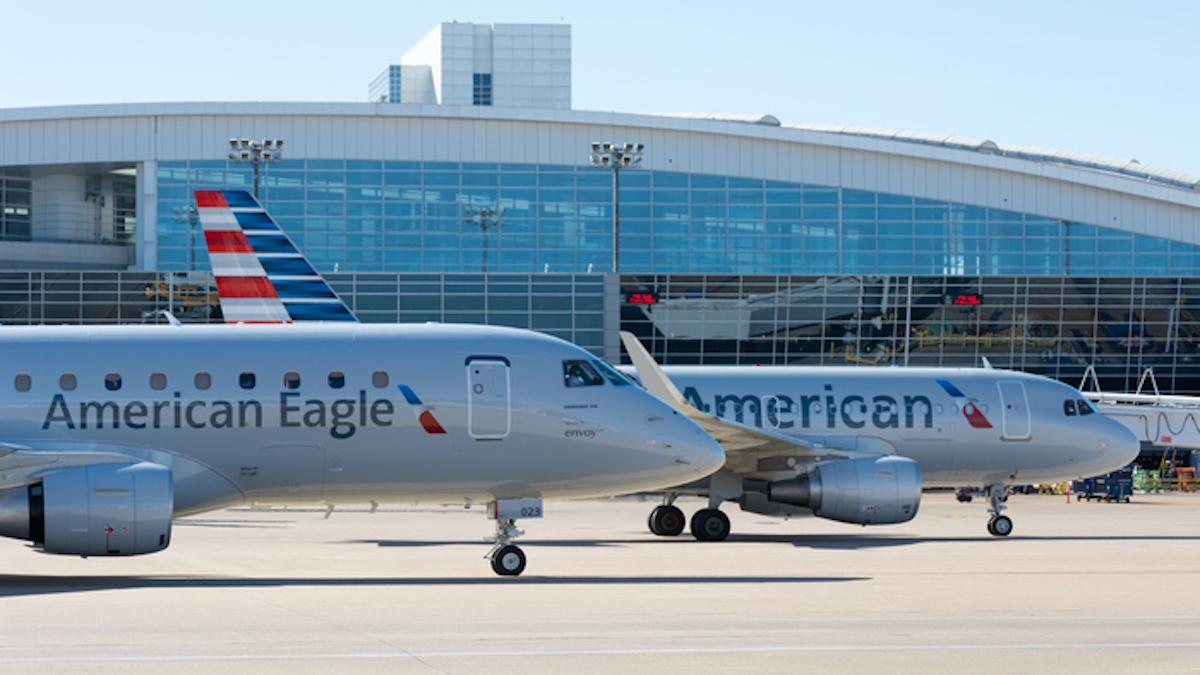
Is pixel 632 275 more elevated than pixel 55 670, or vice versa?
pixel 632 275

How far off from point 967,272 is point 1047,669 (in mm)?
68121

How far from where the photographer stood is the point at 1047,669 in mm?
11305

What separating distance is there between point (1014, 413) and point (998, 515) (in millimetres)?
2336

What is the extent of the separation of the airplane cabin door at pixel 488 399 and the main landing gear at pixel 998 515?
46.6ft

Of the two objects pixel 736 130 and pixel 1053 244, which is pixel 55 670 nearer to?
pixel 736 130

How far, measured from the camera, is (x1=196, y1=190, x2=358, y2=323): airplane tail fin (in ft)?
95.7

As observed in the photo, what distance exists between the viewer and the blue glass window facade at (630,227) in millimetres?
73750

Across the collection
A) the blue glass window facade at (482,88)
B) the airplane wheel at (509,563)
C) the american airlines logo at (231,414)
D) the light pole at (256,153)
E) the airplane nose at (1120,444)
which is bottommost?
the airplane wheel at (509,563)

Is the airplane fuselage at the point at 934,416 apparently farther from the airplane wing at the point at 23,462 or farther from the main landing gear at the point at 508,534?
the airplane wing at the point at 23,462

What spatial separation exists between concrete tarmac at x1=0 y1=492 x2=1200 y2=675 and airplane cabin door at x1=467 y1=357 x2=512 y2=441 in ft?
7.42

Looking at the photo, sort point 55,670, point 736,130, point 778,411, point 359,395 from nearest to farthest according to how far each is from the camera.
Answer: point 55,670, point 359,395, point 778,411, point 736,130

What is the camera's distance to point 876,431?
2906 centimetres

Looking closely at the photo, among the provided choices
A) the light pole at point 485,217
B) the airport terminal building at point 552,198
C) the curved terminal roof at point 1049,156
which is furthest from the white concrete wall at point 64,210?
the curved terminal roof at point 1049,156

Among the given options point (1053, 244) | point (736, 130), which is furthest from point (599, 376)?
point (1053, 244)
